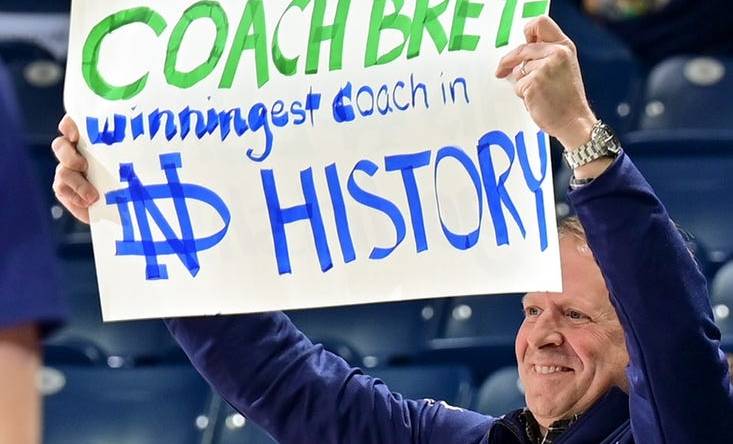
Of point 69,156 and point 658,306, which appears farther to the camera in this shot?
point 69,156

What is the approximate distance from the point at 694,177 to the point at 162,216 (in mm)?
2051

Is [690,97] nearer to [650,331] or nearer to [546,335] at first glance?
[546,335]

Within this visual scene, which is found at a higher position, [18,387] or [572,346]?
[18,387]

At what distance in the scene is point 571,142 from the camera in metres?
1.74

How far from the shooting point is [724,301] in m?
3.30

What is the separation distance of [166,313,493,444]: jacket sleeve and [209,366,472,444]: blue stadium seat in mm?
872

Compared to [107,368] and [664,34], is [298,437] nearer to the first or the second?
[107,368]

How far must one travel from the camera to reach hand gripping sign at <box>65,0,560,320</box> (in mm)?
1850

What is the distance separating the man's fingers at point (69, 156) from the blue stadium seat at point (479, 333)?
151 cm

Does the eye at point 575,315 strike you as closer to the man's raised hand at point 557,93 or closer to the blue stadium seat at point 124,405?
the man's raised hand at point 557,93

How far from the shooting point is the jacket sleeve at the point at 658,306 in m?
1.72

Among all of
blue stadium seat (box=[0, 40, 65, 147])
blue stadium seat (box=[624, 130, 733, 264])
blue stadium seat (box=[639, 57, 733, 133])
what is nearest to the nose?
blue stadium seat (box=[624, 130, 733, 264])

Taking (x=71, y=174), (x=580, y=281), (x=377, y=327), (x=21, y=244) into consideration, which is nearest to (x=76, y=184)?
(x=71, y=174)

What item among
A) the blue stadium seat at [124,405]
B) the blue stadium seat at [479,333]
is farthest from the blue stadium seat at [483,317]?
the blue stadium seat at [124,405]
